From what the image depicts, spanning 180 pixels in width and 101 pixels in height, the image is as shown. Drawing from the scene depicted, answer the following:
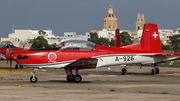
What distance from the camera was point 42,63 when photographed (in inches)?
607

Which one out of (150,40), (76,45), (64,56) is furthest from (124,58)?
(150,40)

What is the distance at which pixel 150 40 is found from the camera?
68.9 feet

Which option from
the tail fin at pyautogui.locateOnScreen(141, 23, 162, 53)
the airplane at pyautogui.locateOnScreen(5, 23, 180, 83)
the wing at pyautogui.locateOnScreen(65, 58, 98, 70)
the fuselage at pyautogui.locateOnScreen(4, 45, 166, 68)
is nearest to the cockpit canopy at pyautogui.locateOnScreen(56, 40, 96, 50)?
the airplane at pyautogui.locateOnScreen(5, 23, 180, 83)

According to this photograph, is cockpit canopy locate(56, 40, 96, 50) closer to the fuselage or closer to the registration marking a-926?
the fuselage

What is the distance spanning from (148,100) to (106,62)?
273 inches

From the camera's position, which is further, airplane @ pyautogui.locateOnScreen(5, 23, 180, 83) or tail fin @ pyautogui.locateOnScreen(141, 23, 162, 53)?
tail fin @ pyautogui.locateOnScreen(141, 23, 162, 53)

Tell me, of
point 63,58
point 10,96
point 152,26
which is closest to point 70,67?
point 63,58

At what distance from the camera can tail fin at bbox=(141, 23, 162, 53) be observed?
20297 mm

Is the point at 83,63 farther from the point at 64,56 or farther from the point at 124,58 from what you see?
the point at 124,58

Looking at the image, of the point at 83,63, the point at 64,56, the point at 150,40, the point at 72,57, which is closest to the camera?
the point at 83,63

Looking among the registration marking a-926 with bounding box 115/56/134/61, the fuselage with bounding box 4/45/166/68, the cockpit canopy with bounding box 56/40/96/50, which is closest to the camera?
the fuselage with bounding box 4/45/166/68

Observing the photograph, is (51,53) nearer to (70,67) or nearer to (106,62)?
(70,67)

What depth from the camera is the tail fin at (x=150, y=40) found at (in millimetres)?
20297

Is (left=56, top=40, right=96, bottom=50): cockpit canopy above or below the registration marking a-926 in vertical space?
above
